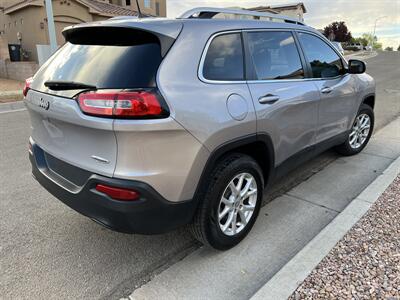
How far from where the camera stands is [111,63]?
2.20 meters

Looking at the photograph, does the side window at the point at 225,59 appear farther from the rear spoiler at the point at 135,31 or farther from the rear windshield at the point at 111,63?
the rear windshield at the point at 111,63

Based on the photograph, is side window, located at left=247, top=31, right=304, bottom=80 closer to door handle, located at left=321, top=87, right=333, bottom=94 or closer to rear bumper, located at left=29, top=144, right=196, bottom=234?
door handle, located at left=321, top=87, right=333, bottom=94

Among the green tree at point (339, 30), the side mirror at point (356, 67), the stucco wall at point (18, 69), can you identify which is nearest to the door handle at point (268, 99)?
the side mirror at point (356, 67)

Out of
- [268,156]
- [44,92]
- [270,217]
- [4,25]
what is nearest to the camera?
[44,92]

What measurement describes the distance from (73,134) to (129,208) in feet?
2.13

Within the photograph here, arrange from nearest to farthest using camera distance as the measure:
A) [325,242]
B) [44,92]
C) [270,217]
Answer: [44,92]
[325,242]
[270,217]

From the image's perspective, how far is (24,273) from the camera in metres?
2.54

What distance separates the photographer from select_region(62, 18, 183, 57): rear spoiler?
7.19 ft

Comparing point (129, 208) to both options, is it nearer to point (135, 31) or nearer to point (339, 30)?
point (135, 31)

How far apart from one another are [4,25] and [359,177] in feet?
81.8

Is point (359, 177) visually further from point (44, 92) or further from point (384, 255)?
point (44, 92)

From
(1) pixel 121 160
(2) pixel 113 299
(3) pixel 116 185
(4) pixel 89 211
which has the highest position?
(1) pixel 121 160

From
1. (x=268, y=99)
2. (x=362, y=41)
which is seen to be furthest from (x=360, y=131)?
(x=362, y=41)

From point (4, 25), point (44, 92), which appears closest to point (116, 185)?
point (44, 92)
